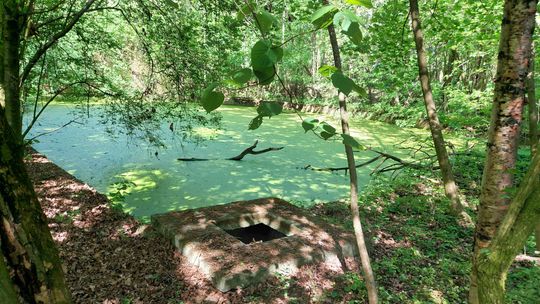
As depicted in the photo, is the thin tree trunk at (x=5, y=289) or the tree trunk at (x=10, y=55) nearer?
the thin tree trunk at (x=5, y=289)

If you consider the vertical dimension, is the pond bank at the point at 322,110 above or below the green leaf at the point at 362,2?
below

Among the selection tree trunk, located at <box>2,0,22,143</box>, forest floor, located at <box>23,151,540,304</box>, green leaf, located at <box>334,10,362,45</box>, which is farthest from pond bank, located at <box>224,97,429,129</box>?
green leaf, located at <box>334,10,362,45</box>

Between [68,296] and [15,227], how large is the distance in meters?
0.31

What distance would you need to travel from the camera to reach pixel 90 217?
4215 millimetres

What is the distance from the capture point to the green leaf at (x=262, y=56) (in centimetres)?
60

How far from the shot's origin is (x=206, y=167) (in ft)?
21.6

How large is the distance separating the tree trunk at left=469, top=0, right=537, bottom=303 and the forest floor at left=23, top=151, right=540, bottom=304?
1301 millimetres

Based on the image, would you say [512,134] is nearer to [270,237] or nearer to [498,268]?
[498,268]

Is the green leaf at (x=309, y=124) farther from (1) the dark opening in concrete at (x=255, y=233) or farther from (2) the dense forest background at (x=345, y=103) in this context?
(1) the dark opening in concrete at (x=255, y=233)

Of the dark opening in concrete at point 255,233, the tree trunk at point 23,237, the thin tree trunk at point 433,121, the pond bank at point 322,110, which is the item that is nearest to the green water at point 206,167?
the dark opening in concrete at point 255,233

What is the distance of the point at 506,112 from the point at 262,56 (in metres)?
1.31

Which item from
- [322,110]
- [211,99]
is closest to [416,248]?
[211,99]

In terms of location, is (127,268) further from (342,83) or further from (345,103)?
(342,83)

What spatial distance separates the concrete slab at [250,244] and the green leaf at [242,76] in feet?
8.12
